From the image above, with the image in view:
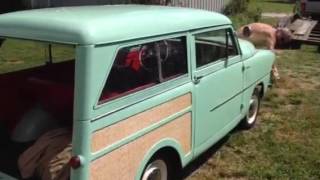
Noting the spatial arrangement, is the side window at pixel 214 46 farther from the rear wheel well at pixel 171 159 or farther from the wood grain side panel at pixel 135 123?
the rear wheel well at pixel 171 159

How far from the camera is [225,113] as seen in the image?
5188 millimetres

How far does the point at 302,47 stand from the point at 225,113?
9.34m

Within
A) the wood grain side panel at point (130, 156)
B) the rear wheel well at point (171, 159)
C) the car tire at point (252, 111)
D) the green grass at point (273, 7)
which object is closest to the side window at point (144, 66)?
the wood grain side panel at point (130, 156)

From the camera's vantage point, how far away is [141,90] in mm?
3674

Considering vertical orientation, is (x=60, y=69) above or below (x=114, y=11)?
below

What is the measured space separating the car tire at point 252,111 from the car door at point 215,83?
678 mm

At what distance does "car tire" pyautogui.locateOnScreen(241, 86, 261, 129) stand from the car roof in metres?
2.42

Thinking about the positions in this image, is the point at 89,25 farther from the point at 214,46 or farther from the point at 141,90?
the point at 214,46

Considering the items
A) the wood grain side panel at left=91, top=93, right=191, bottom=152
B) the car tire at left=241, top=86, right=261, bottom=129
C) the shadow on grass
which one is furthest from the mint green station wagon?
the car tire at left=241, top=86, right=261, bottom=129

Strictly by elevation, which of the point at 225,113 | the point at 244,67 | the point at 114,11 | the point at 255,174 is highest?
the point at 114,11

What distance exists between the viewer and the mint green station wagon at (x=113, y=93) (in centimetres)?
318

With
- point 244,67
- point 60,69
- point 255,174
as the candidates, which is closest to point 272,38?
point 244,67

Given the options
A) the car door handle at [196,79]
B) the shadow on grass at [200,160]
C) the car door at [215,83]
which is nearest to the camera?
the car door handle at [196,79]

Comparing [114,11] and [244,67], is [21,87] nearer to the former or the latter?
[114,11]
